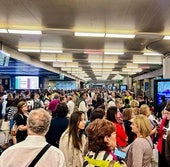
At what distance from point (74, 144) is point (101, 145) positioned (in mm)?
1374

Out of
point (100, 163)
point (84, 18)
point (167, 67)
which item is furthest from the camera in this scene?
point (167, 67)

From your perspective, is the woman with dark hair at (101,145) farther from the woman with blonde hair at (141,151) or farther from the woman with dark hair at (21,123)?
the woman with dark hair at (21,123)

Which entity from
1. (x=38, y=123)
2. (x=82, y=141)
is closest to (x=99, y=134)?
(x=38, y=123)

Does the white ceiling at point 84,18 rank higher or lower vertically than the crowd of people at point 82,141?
higher

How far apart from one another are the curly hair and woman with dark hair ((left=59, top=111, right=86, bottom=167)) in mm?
1249

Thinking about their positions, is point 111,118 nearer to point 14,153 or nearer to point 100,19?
point 14,153

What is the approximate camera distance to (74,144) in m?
3.67

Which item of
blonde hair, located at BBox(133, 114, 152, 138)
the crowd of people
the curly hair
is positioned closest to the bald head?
the crowd of people

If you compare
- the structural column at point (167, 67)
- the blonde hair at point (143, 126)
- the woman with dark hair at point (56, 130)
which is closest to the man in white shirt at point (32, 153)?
the blonde hair at point (143, 126)

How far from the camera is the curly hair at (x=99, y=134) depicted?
2350 mm

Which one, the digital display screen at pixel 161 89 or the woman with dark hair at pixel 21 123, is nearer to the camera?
the woman with dark hair at pixel 21 123

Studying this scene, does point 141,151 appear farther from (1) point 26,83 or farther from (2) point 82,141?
(1) point 26,83

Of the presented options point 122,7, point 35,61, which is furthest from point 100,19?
→ point 35,61

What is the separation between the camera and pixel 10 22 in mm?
7734
